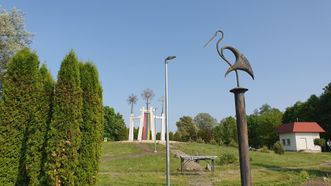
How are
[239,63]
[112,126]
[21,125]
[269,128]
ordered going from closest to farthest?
[239,63], [21,125], [269,128], [112,126]

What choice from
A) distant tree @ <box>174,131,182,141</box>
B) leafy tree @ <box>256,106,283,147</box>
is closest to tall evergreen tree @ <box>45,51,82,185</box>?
distant tree @ <box>174,131,182,141</box>

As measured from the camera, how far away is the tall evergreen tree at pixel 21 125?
8203 mm

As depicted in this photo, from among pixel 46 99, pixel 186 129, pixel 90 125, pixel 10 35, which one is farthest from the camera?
pixel 186 129

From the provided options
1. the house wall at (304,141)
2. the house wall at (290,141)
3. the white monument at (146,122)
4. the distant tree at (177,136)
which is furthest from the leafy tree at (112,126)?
the house wall at (304,141)

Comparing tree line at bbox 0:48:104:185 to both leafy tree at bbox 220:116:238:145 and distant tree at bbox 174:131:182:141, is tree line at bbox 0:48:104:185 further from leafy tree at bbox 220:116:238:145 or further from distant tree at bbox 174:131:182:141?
leafy tree at bbox 220:116:238:145

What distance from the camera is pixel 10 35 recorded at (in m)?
22.0

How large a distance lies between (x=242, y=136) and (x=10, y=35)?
75.4 feet

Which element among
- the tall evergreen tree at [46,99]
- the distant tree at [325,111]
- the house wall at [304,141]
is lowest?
the house wall at [304,141]

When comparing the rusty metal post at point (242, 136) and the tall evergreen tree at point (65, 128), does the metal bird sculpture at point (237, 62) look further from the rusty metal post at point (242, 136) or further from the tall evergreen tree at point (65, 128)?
the tall evergreen tree at point (65, 128)

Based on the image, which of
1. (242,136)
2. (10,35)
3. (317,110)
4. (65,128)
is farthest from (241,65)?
(317,110)

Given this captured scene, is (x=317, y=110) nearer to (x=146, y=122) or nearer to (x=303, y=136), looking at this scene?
(x=303, y=136)

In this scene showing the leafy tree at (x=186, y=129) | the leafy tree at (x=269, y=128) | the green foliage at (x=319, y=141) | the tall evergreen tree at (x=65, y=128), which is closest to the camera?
the tall evergreen tree at (x=65, y=128)

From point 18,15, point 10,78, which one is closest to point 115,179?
point 10,78

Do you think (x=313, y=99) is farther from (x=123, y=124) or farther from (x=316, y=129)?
(x=123, y=124)
